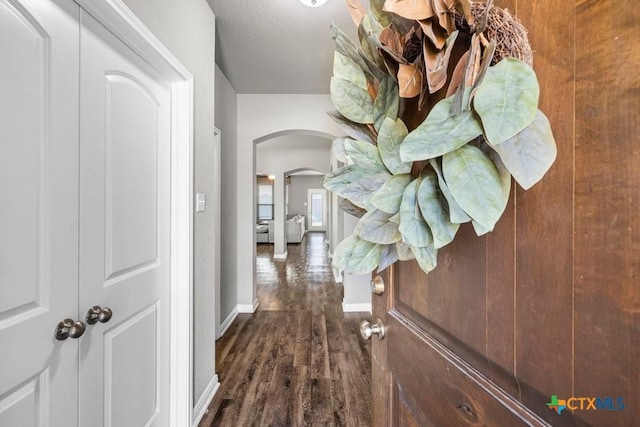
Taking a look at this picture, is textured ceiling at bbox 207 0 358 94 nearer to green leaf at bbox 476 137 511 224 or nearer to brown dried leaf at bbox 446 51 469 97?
brown dried leaf at bbox 446 51 469 97

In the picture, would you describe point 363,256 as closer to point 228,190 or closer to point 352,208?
point 352,208

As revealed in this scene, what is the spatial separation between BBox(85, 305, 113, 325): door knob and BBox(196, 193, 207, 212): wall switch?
766 mm

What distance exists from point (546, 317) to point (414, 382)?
0.40 meters

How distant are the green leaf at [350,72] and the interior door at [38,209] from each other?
884mm

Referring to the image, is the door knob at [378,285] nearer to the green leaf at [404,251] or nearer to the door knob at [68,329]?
the green leaf at [404,251]

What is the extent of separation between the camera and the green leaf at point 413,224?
444 mm

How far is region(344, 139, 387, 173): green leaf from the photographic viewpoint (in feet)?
1.70

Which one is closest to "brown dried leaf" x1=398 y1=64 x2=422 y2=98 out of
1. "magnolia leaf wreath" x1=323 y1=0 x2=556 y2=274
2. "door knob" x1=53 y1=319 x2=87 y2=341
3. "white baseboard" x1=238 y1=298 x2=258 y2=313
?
"magnolia leaf wreath" x1=323 y1=0 x2=556 y2=274

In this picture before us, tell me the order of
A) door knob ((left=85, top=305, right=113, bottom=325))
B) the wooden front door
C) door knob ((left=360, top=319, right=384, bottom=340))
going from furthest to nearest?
door knob ((left=85, top=305, right=113, bottom=325))
door knob ((left=360, top=319, right=384, bottom=340))
the wooden front door

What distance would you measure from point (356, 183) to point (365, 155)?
5 centimetres

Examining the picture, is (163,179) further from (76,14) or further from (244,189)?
(244,189)

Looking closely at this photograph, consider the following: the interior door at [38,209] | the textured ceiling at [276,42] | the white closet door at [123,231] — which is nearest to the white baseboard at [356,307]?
the white closet door at [123,231]

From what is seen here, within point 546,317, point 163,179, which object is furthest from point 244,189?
point 546,317

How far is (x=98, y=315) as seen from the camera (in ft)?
3.39
